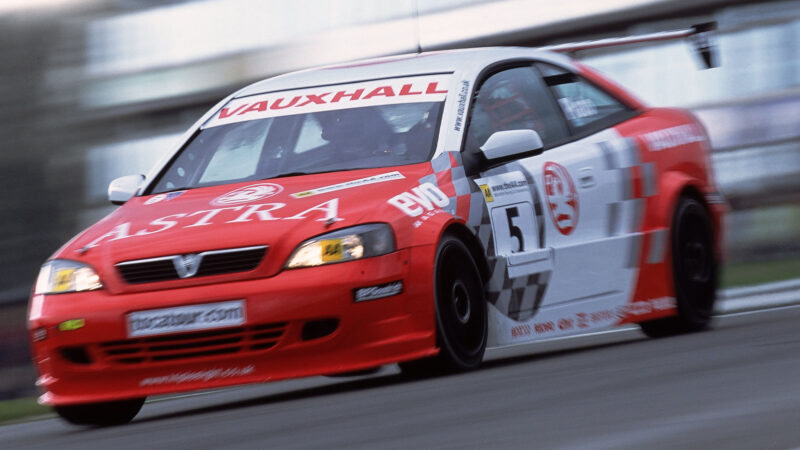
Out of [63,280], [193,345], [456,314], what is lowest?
[456,314]

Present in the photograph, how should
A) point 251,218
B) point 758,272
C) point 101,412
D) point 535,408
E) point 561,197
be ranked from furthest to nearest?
point 758,272 < point 561,197 < point 101,412 < point 251,218 < point 535,408

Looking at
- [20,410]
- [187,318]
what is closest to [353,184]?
[187,318]

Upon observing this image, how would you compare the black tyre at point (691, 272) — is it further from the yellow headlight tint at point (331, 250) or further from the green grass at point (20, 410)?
the green grass at point (20, 410)

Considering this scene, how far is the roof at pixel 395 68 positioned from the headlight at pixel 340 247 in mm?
1588

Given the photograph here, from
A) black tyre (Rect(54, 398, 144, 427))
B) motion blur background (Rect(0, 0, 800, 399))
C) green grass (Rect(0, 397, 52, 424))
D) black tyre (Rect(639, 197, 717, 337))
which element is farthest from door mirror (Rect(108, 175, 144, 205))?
motion blur background (Rect(0, 0, 800, 399))

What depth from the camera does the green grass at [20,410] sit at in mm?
8677

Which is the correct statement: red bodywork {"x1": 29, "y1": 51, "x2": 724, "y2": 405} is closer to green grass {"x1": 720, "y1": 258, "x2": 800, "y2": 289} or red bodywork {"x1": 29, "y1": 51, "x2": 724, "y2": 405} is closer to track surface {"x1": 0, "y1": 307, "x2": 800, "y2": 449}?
track surface {"x1": 0, "y1": 307, "x2": 800, "y2": 449}

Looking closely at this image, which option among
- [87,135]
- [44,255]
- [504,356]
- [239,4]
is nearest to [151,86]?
[239,4]

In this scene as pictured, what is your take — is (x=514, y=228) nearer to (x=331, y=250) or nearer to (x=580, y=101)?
(x=331, y=250)

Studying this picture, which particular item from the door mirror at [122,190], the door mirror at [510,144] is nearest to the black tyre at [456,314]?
the door mirror at [510,144]

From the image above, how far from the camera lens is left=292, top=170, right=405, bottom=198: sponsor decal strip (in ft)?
24.0

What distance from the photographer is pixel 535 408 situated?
5.83m

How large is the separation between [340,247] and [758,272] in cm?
919

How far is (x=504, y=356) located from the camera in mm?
8828
